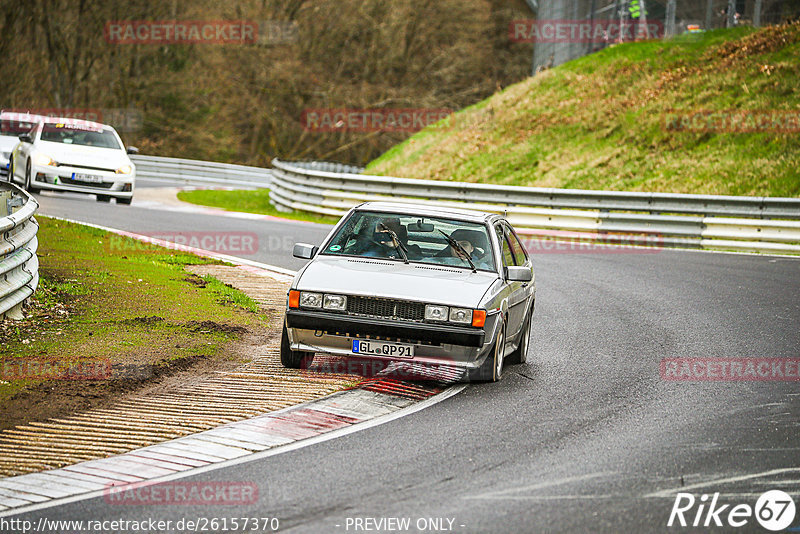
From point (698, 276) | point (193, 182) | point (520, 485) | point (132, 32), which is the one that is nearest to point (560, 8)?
point (193, 182)

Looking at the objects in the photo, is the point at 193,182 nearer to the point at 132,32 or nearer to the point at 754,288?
the point at 132,32

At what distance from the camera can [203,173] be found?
42000mm

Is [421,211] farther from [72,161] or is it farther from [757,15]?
[757,15]

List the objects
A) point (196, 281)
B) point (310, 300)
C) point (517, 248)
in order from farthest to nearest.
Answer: point (196, 281)
point (517, 248)
point (310, 300)

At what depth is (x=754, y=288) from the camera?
15109 mm

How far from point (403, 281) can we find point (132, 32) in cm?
4389

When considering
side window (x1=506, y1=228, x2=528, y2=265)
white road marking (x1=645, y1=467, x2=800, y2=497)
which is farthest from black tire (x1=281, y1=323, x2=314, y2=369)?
white road marking (x1=645, y1=467, x2=800, y2=497)

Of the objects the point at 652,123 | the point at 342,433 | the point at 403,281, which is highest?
the point at 652,123

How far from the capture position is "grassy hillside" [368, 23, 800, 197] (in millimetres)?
26359

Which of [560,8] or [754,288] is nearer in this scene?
[754,288]

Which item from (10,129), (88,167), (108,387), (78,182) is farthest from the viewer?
(10,129)

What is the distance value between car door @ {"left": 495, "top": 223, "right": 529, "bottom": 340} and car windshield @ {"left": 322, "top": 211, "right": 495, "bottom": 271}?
26cm

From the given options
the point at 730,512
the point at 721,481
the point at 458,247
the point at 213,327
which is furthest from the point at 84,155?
the point at 730,512

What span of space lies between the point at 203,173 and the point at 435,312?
34.8 meters
